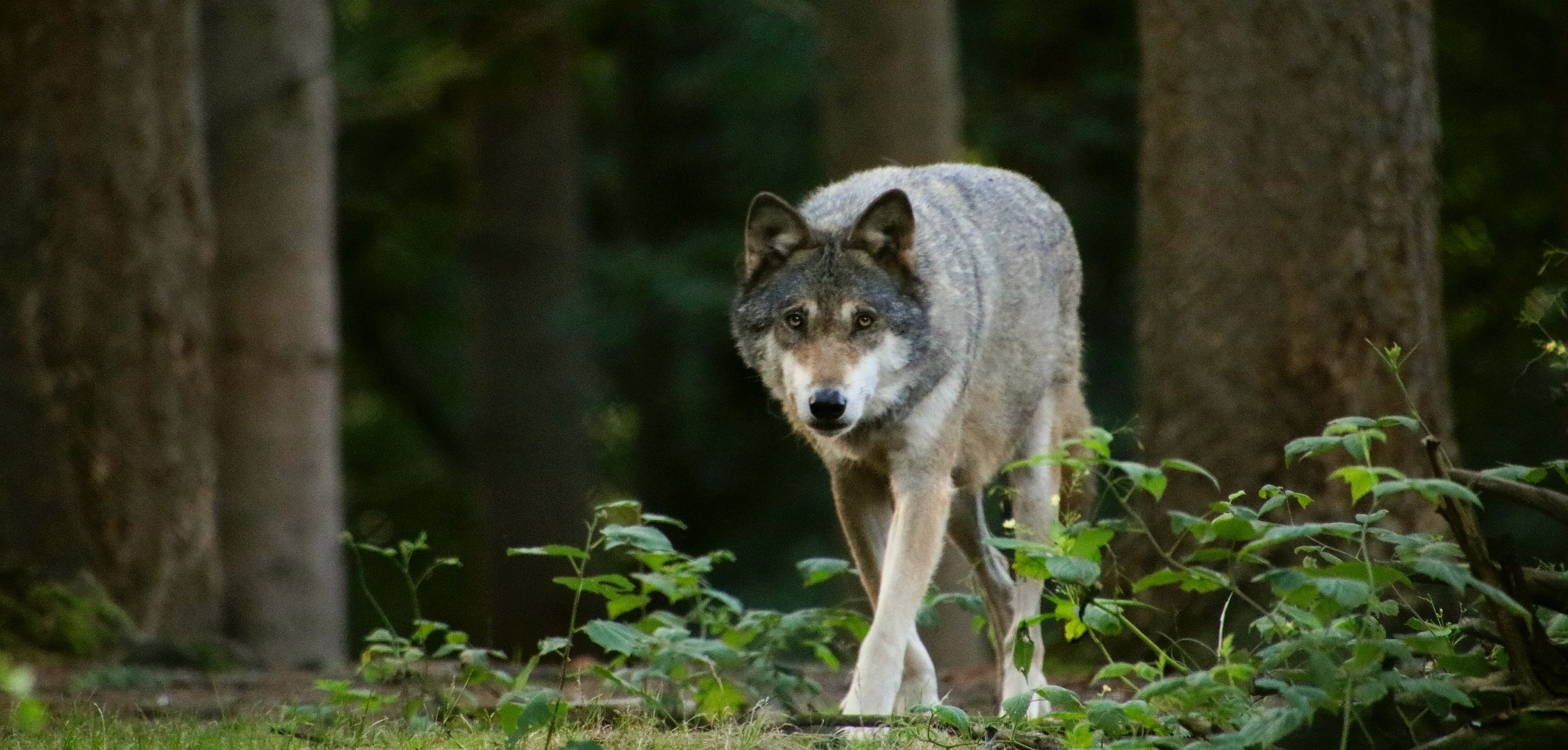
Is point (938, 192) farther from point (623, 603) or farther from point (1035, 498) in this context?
point (623, 603)

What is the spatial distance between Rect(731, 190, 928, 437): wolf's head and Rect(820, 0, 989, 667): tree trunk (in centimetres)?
514

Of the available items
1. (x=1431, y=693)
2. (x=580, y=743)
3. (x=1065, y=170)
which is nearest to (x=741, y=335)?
(x=580, y=743)

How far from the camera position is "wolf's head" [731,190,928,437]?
17.9 feet

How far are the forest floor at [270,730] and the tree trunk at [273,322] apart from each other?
464 centimetres

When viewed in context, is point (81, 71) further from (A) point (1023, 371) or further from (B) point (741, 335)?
(A) point (1023, 371)

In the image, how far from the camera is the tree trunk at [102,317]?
8125 mm

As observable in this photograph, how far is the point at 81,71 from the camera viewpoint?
27.7ft

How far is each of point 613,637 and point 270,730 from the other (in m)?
1.18

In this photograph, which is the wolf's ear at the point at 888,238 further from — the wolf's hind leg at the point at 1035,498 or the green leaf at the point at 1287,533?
the green leaf at the point at 1287,533

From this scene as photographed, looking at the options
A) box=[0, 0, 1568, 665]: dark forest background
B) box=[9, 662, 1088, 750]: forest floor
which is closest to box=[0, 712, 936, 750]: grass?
box=[9, 662, 1088, 750]: forest floor

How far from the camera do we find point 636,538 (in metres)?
4.60

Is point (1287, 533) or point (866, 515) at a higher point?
point (1287, 533)

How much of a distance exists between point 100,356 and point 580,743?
5.48 m

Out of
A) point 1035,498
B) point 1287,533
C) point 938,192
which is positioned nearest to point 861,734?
point 1287,533
